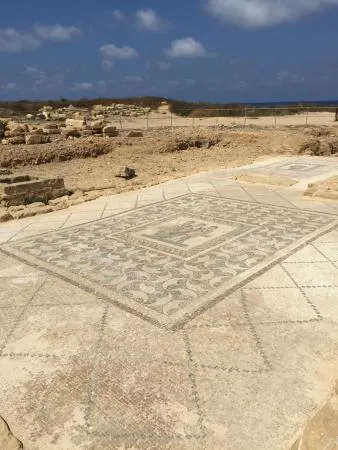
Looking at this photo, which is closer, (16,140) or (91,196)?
(91,196)

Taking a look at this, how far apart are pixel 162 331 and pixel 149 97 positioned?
31.3 metres

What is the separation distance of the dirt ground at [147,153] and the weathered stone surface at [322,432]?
8082 mm

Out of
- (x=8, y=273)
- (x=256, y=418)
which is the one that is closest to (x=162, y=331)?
(x=256, y=418)

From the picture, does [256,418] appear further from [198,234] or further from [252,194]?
[252,194]

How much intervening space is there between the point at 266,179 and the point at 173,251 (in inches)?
146

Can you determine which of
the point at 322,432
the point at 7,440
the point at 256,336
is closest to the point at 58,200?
the point at 256,336

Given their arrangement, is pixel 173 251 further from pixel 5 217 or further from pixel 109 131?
pixel 109 131

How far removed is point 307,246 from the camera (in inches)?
162

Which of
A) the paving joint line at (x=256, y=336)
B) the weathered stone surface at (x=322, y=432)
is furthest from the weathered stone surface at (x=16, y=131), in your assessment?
the weathered stone surface at (x=322, y=432)

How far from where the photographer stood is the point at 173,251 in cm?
413

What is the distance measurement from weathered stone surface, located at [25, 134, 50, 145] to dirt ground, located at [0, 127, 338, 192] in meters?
0.31

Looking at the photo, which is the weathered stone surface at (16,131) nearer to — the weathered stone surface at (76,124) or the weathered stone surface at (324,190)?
the weathered stone surface at (76,124)

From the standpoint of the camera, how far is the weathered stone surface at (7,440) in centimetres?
182

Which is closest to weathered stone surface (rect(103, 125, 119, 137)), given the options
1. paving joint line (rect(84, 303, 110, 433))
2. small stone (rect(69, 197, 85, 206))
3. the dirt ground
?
the dirt ground
